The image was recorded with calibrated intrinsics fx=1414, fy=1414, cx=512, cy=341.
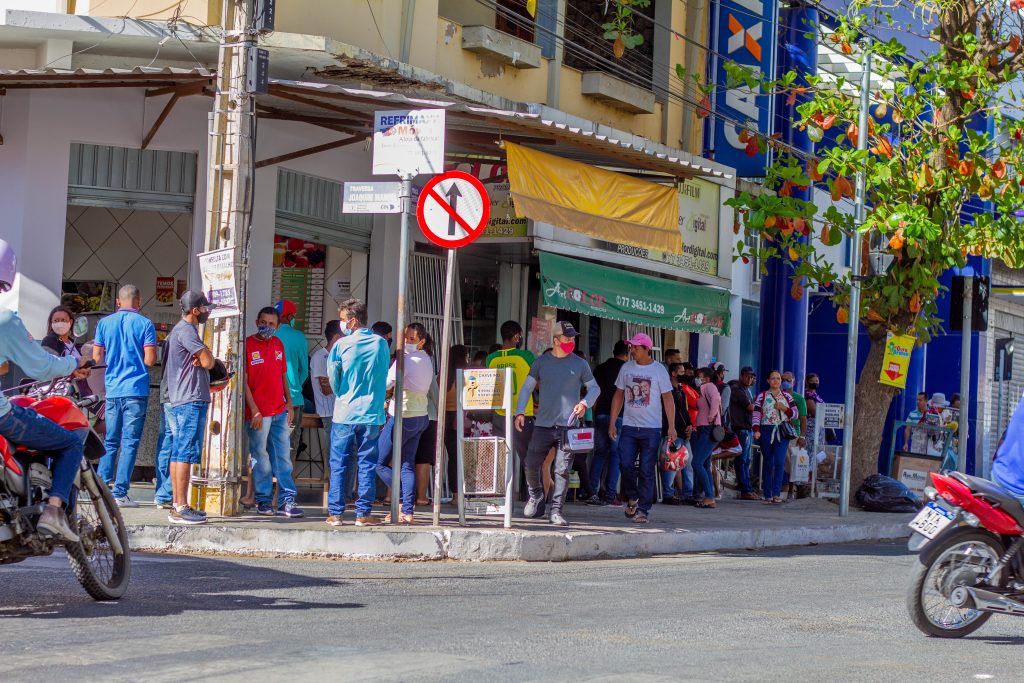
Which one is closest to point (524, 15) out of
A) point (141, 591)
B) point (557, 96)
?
point (557, 96)

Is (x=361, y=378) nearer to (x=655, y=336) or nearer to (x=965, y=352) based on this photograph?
(x=965, y=352)

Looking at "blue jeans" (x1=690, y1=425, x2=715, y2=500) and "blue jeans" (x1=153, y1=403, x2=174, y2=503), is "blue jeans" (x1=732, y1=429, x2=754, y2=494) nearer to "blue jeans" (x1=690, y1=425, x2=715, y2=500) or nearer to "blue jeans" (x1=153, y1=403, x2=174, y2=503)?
"blue jeans" (x1=690, y1=425, x2=715, y2=500)

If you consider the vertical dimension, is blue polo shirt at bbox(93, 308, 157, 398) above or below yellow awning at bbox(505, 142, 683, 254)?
below

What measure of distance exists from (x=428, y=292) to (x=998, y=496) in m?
10.1

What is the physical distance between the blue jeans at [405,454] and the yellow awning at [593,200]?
273 cm

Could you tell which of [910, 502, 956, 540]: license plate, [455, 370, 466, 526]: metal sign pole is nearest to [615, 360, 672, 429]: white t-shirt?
[455, 370, 466, 526]: metal sign pole

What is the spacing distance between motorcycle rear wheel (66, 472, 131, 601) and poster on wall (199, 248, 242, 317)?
3735 millimetres

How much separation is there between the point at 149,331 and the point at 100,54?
3312mm

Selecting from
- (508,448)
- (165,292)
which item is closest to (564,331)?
(508,448)

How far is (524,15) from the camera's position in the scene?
17.8 meters

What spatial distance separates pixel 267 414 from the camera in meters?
12.1

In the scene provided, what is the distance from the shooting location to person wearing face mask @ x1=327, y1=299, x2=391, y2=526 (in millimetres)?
11414

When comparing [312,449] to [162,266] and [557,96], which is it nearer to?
[162,266]

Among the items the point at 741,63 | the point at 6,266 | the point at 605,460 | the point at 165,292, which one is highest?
the point at 741,63
